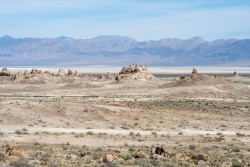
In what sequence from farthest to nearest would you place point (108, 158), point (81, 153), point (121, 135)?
point (121, 135) → point (81, 153) → point (108, 158)

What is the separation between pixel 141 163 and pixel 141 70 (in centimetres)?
9437

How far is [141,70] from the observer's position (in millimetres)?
114812

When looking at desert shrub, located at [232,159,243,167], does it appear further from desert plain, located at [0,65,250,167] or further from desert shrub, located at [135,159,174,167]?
desert shrub, located at [135,159,174,167]

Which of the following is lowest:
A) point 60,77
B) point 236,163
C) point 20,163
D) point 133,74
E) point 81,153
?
point 60,77

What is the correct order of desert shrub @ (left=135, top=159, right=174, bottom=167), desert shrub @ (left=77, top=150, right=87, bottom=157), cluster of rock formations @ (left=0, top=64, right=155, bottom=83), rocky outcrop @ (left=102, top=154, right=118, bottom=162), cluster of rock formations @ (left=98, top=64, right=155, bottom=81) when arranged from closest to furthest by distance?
desert shrub @ (left=135, top=159, right=174, bottom=167) < rocky outcrop @ (left=102, top=154, right=118, bottom=162) < desert shrub @ (left=77, top=150, right=87, bottom=157) < cluster of rock formations @ (left=98, top=64, right=155, bottom=81) < cluster of rock formations @ (left=0, top=64, right=155, bottom=83)

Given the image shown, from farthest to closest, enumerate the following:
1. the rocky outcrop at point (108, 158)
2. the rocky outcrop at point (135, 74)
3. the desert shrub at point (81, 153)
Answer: the rocky outcrop at point (135, 74)
the desert shrub at point (81, 153)
the rocky outcrop at point (108, 158)

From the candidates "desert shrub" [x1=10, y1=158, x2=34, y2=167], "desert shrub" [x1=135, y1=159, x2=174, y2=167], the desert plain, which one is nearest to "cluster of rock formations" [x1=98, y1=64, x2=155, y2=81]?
the desert plain

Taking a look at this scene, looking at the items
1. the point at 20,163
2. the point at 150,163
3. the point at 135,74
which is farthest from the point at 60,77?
the point at 20,163

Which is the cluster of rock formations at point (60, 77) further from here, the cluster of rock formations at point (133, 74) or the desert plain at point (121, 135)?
the desert plain at point (121, 135)

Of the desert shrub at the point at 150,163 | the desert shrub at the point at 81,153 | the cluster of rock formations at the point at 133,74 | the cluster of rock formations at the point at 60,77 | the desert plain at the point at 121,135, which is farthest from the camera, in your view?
the cluster of rock formations at the point at 60,77

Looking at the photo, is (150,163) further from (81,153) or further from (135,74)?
(135,74)

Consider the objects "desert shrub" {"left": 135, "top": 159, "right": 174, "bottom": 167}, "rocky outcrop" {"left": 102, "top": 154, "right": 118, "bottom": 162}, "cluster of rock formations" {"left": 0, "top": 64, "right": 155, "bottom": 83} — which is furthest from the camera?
"cluster of rock formations" {"left": 0, "top": 64, "right": 155, "bottom": 83}

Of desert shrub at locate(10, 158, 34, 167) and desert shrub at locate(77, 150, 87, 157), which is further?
desert shrub at locate(77, 150, 87, 157)

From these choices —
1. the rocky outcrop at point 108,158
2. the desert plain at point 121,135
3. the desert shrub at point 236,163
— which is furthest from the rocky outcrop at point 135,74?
the rocky outcrop at point 108,158
